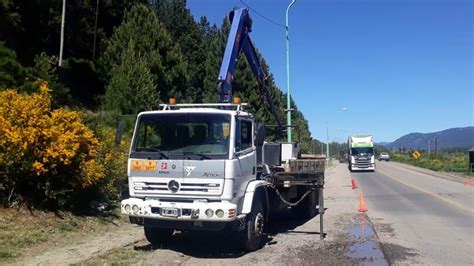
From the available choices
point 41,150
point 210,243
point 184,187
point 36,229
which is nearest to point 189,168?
point 184,187

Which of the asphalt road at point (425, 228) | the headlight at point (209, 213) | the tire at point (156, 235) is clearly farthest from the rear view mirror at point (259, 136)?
the asphalt road at point (425, 228)

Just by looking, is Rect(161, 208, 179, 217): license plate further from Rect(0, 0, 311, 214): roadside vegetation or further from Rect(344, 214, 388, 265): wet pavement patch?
Rect(344, 214, 388, 265): wet pavement patch

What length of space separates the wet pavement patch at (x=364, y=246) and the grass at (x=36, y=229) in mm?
5483

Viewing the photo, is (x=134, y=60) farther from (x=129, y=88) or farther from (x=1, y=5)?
(x=1, y=5)

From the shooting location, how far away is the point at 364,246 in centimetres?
1045

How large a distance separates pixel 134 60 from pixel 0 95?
60.8 ft

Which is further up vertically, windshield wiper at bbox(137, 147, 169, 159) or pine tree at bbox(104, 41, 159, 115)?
pine tree at bbox(104, 41, 159, 115)

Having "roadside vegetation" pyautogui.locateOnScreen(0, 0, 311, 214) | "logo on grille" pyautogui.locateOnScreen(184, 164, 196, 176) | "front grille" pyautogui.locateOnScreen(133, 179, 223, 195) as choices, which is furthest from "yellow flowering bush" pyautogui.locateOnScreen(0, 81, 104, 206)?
"logo on grille" pyautogui.locateOnScreen(184, 164, 196, 176)

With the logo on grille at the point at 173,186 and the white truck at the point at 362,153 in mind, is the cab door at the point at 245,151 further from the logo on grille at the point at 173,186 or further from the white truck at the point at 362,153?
the white truck at the point at 362,153

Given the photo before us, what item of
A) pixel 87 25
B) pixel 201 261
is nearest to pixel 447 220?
pixel 201 261

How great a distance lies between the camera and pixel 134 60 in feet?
98.1

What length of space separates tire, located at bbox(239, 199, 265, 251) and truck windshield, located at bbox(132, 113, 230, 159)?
1477 millimetres

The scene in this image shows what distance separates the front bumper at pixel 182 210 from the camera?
29.2ft

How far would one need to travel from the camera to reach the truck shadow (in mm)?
9820
